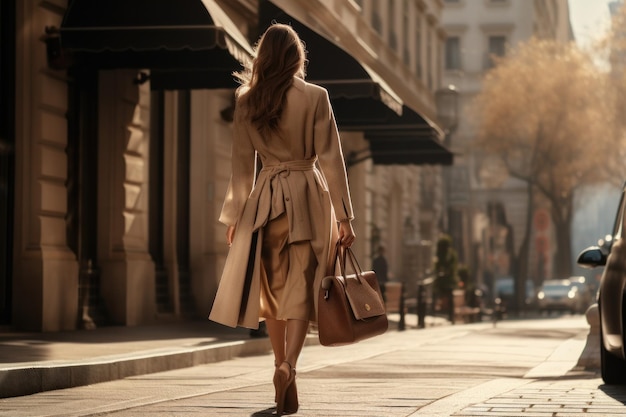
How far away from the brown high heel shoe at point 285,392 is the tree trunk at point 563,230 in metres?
49.7

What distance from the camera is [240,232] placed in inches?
289

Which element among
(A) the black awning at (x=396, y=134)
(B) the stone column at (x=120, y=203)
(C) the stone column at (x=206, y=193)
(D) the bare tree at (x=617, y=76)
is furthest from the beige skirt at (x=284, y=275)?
(D) the bare tree at (x=617, y=76)

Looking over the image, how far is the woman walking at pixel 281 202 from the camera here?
7270 mm

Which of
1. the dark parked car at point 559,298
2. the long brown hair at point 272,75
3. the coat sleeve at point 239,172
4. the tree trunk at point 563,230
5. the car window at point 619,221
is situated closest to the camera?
the long brown hair at point 272,75

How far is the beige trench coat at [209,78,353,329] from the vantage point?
7.28 m

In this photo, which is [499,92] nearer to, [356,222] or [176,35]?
[356,222]

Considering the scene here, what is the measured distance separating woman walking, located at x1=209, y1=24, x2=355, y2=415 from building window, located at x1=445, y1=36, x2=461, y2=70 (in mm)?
69272

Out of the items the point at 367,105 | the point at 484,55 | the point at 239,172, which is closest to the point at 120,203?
the point at 367,105

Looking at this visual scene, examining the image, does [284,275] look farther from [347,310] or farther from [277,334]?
[347,310]

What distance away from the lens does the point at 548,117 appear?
172ft

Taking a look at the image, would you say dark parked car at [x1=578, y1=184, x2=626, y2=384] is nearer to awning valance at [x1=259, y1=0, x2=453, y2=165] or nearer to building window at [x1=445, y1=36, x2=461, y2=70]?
awning valance at [x1=259, y1=0, x2=453, y2=165]

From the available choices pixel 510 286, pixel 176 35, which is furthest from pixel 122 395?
pixel 510 286

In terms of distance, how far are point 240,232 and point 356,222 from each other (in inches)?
1033

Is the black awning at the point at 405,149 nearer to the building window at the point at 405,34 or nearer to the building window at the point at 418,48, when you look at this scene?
the building window at the point at 405,34
